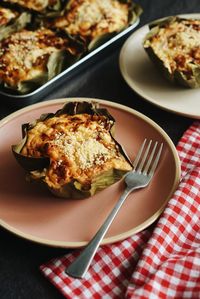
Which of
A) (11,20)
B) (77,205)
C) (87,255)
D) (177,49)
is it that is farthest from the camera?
(11,20)

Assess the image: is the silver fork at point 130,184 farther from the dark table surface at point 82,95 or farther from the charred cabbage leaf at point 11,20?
the charred cabbage leaf at point 11,20

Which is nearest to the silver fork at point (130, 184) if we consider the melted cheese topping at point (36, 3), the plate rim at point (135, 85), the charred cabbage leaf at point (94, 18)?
the plate rim at point (135, 85)

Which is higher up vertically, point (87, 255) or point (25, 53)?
point (25, 53)

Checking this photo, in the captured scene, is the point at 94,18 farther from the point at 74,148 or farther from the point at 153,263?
the point at 153,263

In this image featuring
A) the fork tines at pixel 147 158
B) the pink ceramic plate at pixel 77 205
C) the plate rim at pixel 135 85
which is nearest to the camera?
the pink ceramic plate at pixel 77 205

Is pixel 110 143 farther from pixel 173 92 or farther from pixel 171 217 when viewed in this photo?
pixel 173 92

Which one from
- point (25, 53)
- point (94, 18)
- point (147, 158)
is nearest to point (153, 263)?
point (147, 158)

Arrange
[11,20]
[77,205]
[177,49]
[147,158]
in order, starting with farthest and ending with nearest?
[11,20]
[177,49]
[147,158]
[77,205]
